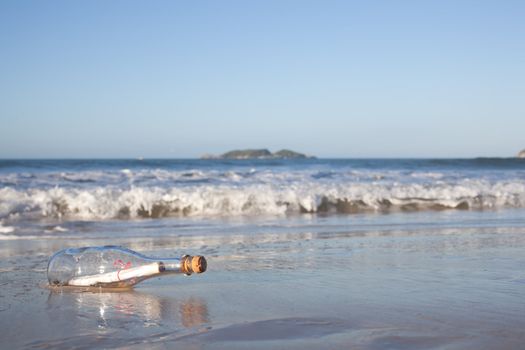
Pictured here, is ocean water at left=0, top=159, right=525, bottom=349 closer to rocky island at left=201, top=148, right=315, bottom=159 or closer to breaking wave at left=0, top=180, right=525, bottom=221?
breaking wave at left=0, top=180, right=525, bottom=221

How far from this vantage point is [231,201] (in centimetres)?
1150

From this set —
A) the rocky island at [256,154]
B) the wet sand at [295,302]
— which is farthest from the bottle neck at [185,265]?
the rocky island at [256,154]

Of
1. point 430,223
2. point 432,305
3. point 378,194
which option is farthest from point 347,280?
point 378,194

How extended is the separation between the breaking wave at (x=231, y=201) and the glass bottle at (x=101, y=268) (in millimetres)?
6407

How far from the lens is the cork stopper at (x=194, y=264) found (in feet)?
11.9

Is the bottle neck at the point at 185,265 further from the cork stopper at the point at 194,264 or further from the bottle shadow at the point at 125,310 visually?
the bottle shadow at the point at 125,310

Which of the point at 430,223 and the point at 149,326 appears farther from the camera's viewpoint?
the point at 430,223

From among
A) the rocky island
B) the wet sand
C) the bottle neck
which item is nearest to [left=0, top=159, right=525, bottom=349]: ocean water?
the wet sand

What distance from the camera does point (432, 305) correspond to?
11.3ft

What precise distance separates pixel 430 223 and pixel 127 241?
13.2 feet

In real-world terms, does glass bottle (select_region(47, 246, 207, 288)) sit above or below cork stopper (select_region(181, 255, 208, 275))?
below

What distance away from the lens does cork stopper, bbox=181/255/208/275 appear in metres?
3.62

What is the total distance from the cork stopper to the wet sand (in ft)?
0.56

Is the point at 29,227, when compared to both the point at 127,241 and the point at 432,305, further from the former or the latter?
the point at 432,305
